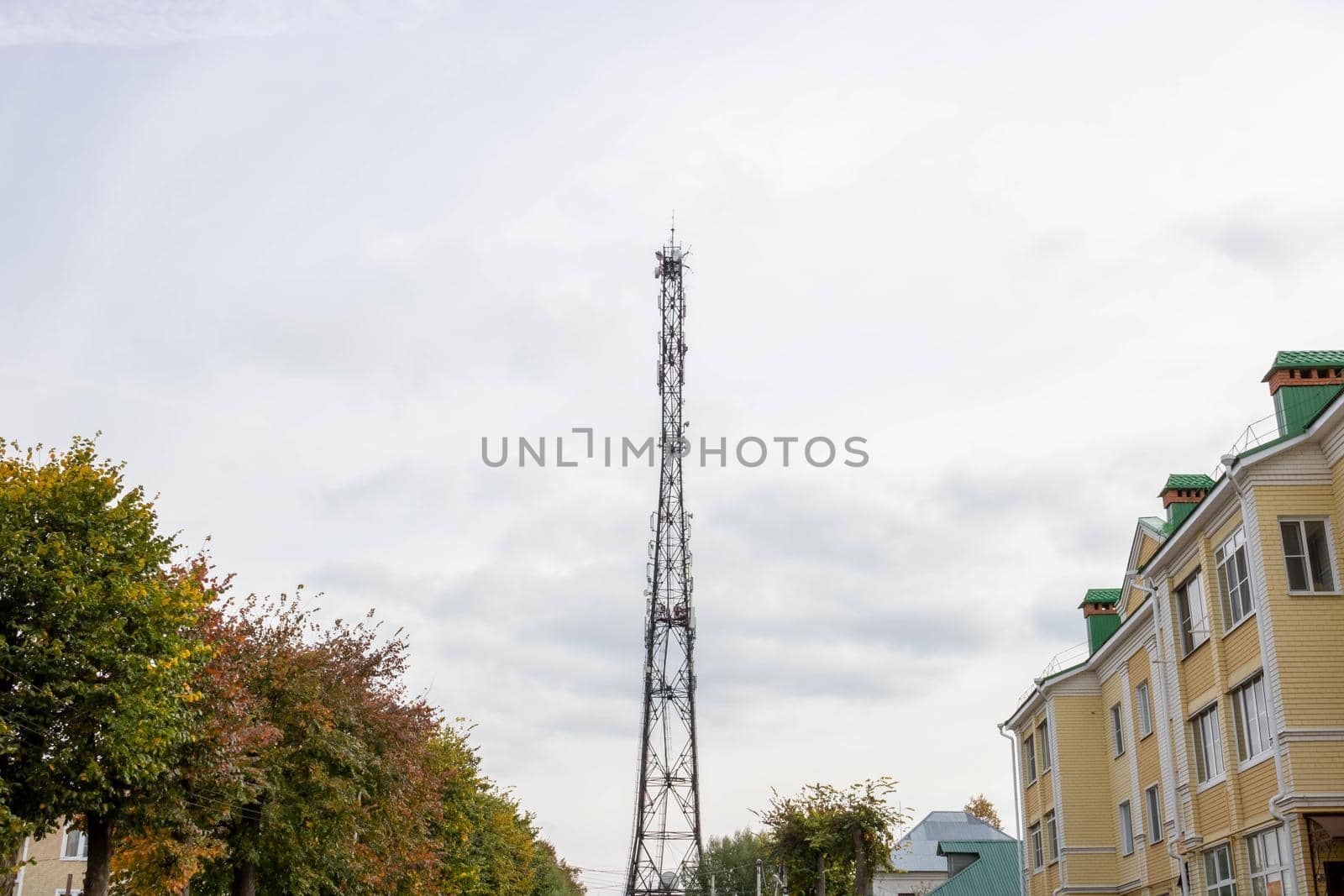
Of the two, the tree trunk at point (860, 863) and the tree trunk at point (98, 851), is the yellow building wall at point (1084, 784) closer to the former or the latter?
the tree trunk at point (860, 863)

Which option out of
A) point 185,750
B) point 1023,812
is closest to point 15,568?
point 185,750

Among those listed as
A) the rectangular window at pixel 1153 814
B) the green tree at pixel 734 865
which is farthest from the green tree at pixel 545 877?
the rectangular window at pixel 1153 814

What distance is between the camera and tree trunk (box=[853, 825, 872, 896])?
50.0 metres

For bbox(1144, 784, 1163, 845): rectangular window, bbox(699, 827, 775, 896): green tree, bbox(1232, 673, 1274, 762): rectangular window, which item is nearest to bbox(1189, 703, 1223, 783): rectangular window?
bbox(1232, 673, 1274, 762): rectangular window

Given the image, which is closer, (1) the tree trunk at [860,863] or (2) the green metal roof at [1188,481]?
(2) the green metal roof at [1188,481]

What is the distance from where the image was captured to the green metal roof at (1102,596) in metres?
42.3

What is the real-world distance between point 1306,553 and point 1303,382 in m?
4.18

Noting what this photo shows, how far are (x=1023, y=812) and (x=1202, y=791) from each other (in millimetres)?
19111

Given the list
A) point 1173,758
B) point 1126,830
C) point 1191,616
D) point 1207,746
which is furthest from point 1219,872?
point 1126,830

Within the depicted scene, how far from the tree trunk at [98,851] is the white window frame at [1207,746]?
2200cm

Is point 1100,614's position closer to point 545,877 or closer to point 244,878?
point 244,878

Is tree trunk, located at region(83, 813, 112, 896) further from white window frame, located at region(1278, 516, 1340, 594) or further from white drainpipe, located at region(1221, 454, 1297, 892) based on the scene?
white window frame, located at region(1278, 516, 1340, 594)

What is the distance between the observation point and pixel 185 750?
26.6 metres

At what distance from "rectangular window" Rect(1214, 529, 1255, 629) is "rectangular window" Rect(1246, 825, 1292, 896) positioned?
400cm
